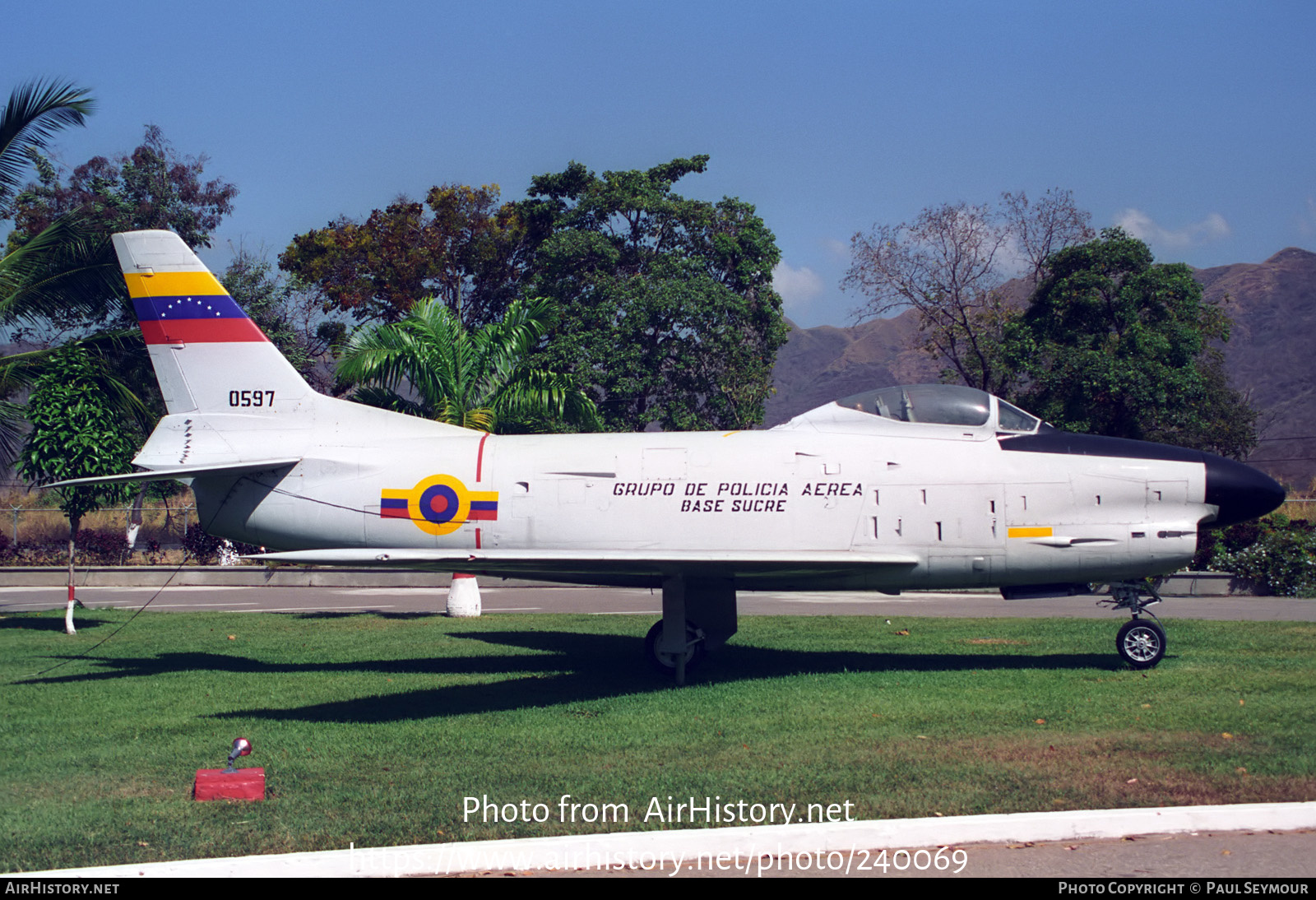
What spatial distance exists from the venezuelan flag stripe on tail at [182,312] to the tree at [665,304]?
56.6 feet

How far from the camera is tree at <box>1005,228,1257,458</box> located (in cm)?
2909

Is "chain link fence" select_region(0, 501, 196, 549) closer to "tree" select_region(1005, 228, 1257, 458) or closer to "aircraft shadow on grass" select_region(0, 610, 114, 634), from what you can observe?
"aircraft shadow on grass" select_region(0, 610, 114, 634)

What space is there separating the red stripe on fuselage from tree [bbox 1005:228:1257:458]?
23.5 metres

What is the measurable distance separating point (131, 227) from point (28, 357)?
718 inches

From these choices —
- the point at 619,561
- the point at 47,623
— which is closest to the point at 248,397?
the point at 619,561

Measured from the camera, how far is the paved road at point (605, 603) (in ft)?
63.6

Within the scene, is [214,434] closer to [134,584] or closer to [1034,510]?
[1034,510]

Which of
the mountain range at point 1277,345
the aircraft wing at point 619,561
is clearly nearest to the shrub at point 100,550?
the aircraft wing at point 619,561

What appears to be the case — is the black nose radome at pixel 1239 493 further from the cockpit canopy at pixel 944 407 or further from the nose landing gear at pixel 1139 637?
the cockpit canopy at pixel 944 407

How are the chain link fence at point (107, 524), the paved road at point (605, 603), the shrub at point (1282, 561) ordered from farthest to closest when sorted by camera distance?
the chain link fence at point (107, 524)
the shrub at point (1282, 561)
the paved road at point (605, 603)

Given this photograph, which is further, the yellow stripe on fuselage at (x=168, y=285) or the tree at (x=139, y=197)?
the tree at (x=139, y=197)

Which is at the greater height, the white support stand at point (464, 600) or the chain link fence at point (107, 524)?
the chain link fence at point (107, 524)

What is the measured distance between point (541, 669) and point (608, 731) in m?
3.92

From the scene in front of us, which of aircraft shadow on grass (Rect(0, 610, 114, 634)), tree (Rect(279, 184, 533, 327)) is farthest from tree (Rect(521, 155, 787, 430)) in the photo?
aircraft shadow on grass (Rect(0, 610, 114, 634))
